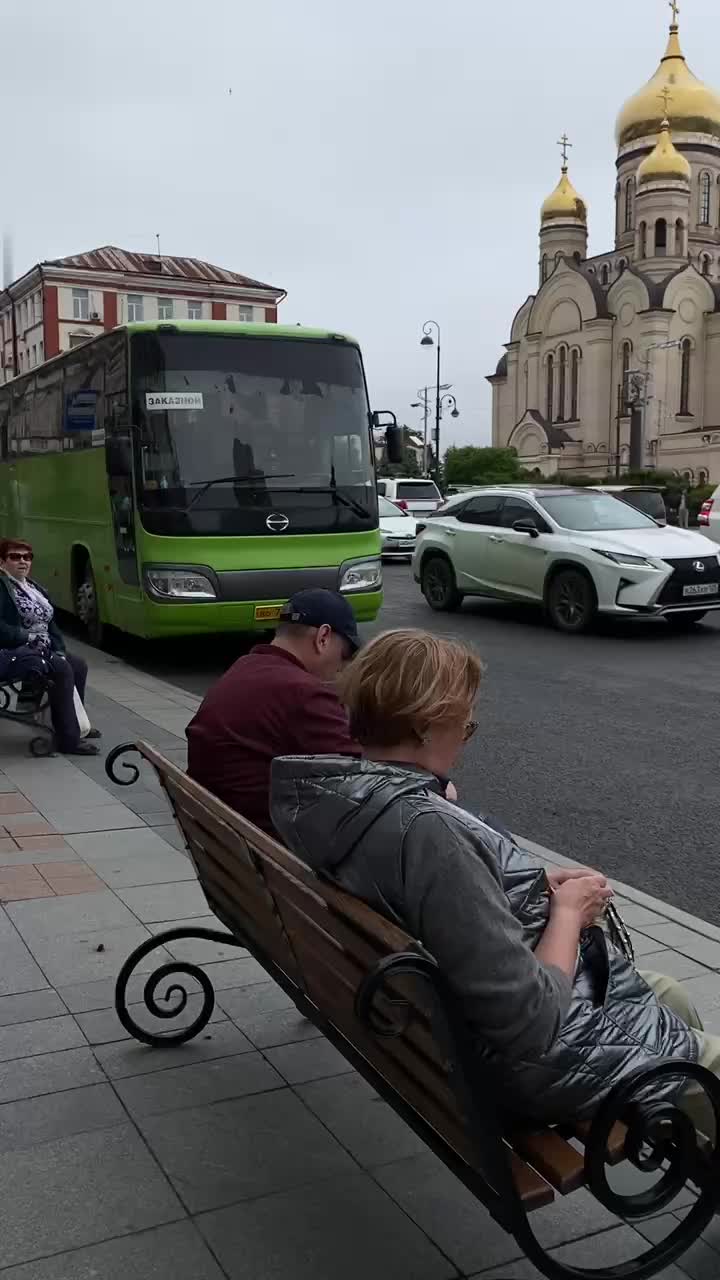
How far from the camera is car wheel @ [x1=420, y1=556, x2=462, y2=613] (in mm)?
16766

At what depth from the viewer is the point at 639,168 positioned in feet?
258

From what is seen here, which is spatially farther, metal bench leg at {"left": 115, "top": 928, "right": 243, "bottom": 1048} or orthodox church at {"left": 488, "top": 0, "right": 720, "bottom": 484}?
orthodox church at {"left": 488, "top": 0, "right": 720, "bottom": 484}

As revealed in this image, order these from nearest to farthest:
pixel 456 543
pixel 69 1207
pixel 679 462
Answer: pixel 69 1207
pixel 456 543
pixel 679 462

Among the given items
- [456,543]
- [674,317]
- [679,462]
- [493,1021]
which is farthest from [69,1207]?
[674,317]

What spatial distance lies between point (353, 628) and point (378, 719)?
51.2 inches

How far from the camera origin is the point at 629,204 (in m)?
84.7

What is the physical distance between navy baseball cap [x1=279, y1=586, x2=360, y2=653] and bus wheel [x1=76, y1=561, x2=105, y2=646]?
980 centimetres

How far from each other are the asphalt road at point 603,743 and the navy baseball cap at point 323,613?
3.80ft

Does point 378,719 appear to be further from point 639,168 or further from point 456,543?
point 639,168

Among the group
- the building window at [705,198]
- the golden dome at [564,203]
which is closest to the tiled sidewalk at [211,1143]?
the building window at [705,198]

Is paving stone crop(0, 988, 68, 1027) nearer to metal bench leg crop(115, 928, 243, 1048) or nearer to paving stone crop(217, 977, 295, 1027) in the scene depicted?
metal bench leg crop(115, 928, 243, 1048)

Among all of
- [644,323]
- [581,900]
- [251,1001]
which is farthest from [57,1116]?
[644,323]

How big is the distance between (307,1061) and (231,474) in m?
8.56

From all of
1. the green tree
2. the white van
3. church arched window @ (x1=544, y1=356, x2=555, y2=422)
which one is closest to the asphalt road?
the white van
